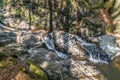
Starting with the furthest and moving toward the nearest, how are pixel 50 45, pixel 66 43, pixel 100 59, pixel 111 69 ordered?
pixel 66 43 < pixel 50 45 < pixel 100 59 < pixel 111 69

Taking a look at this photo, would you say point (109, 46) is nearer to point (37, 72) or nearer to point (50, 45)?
point (50, 45)

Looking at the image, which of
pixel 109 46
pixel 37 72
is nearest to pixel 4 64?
pixel 37 72

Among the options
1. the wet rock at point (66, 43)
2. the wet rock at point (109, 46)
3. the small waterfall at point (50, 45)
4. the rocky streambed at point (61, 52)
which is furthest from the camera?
the wet rock at point (109, 46)

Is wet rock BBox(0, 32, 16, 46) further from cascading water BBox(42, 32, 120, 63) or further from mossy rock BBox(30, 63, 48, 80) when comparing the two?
mossy rock BBox(30, 63, 48, 80)

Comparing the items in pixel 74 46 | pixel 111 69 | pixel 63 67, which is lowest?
pixel 111 69

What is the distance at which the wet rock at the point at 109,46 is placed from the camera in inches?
410

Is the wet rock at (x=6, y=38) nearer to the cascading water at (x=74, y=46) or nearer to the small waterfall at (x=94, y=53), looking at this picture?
the cascading water at (x=74, y=46)

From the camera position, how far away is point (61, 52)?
32.9ft

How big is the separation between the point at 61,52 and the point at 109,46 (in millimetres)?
2438

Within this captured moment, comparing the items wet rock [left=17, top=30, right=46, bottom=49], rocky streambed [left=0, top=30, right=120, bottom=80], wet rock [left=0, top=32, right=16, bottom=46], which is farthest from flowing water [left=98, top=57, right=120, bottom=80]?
wet rock [left=0, top=32, right=16, bottom=46]

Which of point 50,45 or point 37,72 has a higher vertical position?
point 37,72

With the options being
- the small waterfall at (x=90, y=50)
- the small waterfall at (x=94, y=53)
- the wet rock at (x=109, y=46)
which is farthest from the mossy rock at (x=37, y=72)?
the wet rock at (x=109, y=46)

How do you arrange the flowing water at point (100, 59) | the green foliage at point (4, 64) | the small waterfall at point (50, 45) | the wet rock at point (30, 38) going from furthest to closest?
the wet rock at point (30, 38) → the small waterfall at point (50, 45) → the flowing water at point (100, 59) → the green foliage at point (4, 64)

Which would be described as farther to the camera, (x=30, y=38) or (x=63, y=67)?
(x=30, y=38)
